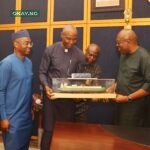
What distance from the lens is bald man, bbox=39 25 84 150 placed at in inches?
111

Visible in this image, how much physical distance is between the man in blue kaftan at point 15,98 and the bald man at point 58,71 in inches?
6.5

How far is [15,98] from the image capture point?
273 cm

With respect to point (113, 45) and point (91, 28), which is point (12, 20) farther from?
point (113, 45)

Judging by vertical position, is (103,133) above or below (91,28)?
below

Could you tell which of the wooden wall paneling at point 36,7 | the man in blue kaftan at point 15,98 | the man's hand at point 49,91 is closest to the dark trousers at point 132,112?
the man's hand at point 49,91

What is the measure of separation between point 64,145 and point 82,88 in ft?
3.11

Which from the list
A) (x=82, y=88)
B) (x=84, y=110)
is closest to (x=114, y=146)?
(x=82, y=88)

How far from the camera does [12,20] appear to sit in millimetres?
4090

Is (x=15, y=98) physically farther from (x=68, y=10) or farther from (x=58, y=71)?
(x=68, y=10)

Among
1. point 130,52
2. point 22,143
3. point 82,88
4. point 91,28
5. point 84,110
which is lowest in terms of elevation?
point 22,143

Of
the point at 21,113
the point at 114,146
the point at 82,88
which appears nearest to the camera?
the point at 114,146

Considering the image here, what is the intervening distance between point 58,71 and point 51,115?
1.30ft

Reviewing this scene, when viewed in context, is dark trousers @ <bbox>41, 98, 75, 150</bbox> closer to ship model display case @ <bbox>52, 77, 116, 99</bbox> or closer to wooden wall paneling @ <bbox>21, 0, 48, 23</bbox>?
ship model display case @ <bbox>52, 77, 116, 99</bbox>

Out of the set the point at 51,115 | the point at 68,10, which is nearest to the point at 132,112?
the point at 51,115
